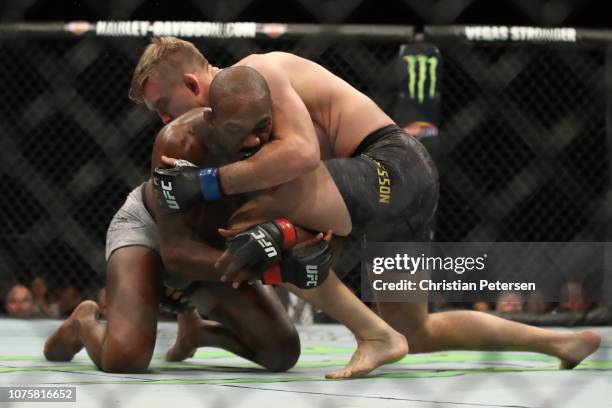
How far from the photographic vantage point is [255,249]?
1.71 metres

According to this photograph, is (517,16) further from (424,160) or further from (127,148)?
(424,160)

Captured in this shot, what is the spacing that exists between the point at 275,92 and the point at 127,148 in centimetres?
292

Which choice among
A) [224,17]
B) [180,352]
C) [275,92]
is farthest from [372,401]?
[224,17]

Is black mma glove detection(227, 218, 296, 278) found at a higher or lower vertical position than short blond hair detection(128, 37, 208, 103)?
lower

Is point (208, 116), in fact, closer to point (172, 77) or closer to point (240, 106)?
point (240, 106)

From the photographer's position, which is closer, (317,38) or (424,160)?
(424,160)

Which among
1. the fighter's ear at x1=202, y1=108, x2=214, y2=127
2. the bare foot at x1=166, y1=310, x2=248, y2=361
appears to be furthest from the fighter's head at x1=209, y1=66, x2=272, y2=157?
the bare foot at x1=166, y1=310, x2=248, y2=361

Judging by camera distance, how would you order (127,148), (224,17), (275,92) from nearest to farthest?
1. (275,92)
2. (224,17)
3. (127,148)

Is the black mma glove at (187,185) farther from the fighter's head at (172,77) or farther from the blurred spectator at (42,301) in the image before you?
the blurred spectator at (42,301)

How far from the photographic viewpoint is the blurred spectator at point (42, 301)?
4.27 metres

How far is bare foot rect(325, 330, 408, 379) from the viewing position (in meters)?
1.82

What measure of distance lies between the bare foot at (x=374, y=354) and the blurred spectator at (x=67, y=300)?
2.78m

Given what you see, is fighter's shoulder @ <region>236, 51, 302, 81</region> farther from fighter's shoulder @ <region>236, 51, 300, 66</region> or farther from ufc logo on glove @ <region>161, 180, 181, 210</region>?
ufc logo on glove @ <region>161, 180, 181, 210</region>

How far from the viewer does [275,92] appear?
1.82 m
